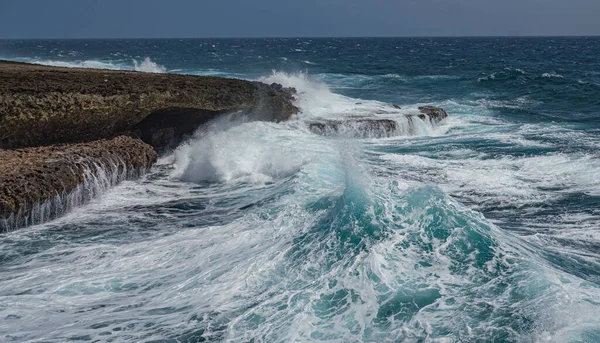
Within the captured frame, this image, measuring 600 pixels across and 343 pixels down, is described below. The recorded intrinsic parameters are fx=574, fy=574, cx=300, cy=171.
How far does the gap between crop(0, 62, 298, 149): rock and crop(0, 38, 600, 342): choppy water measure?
36.2 inches

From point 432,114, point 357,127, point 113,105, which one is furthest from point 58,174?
point 432,114

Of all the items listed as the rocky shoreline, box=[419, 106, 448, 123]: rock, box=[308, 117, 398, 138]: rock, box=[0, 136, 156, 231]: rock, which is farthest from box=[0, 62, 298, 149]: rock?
box=[419, 106, 448, 123]: rock

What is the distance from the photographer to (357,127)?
1794 centimetres

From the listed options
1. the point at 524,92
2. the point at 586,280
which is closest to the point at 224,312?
the point at 586,280

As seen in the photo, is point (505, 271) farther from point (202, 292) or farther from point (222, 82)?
point (222, 82)

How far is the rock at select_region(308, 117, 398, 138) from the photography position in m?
17.5

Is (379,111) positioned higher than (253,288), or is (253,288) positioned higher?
(379,111)

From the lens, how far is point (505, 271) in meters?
7.11

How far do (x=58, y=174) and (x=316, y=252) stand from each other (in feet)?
17.8

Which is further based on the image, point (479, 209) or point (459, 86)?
point (459, 86)

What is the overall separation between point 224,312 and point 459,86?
29.3 meters

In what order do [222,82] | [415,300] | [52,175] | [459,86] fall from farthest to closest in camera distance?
[459,86] < [222,82] < [52,175] < [415,300]

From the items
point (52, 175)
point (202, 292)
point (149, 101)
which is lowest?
point (202, 292)

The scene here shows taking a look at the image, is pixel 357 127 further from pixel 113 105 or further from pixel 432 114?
pixel 113 105
